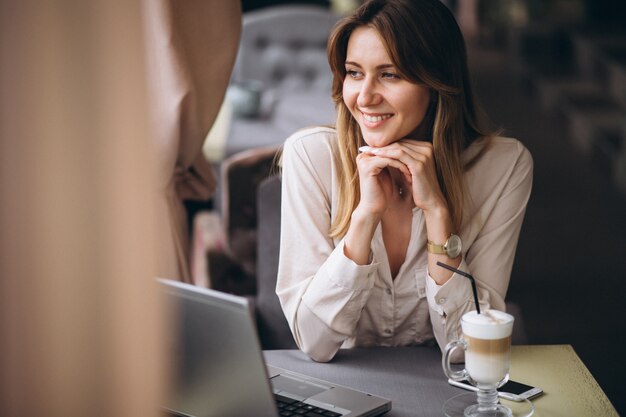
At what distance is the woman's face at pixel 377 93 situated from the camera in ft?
5.62

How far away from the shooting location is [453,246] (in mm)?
1692

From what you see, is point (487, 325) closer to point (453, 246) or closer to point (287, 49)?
point (453, 246)

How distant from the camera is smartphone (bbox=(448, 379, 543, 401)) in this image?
1.41 meters

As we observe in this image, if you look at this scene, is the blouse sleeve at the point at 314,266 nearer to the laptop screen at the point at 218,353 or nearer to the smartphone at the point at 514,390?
the smartphone at the point at 514,390

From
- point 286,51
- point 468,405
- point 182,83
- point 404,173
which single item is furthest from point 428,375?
point 286,51

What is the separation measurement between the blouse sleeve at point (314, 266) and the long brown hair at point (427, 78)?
4cm

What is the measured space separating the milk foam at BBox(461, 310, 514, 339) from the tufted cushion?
4.11 meters

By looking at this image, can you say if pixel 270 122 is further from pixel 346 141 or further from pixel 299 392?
pixel 299 392

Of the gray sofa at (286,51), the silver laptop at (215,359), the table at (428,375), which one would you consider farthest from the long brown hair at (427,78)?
the gray sofa at (286,51)

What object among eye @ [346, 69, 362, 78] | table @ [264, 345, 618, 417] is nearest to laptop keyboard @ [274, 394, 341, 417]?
table @ [264, 345, 618, 417]

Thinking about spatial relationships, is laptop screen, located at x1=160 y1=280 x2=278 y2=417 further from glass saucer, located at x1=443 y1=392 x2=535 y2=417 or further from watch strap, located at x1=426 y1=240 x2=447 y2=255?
watch strap, located at x1=426 y1=240 x2=447 y2=255

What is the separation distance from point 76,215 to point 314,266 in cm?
111

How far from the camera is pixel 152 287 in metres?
0.68

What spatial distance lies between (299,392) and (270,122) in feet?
10.6
